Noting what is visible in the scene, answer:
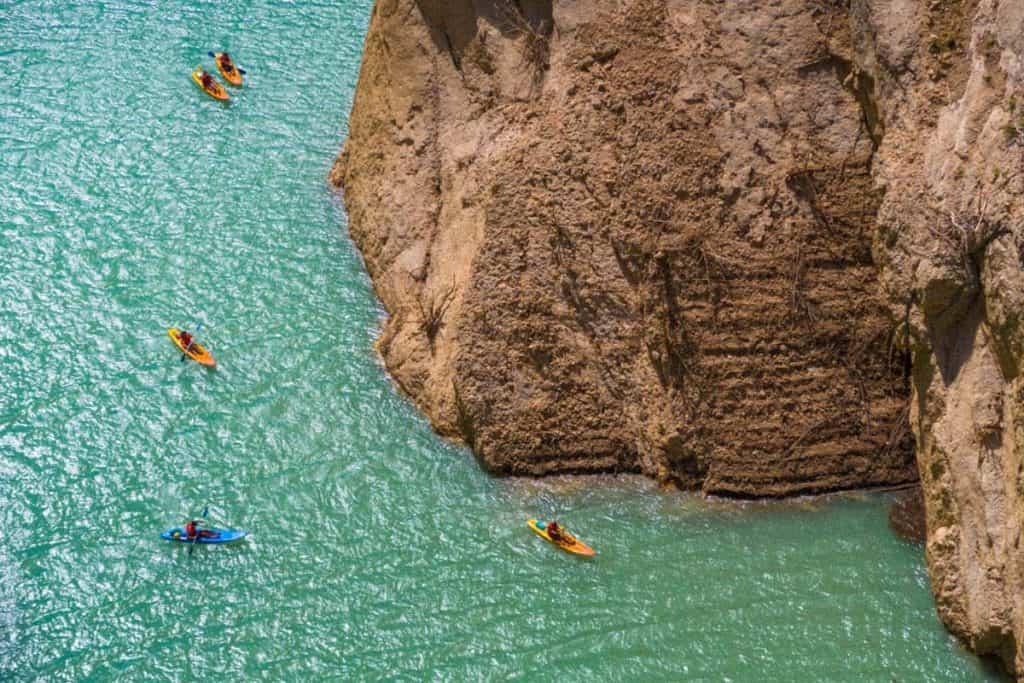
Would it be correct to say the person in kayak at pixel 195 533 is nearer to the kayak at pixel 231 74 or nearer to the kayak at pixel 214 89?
the kayak at pixel 214 89

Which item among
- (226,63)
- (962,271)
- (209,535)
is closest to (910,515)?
(962,271)

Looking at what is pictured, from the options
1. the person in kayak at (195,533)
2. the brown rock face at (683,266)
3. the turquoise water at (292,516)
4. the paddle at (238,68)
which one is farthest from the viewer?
the paddle at (238,68)

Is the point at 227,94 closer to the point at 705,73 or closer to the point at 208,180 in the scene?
the point at 208,180

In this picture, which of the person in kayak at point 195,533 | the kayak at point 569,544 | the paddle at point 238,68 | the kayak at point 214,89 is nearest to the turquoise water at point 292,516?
the kayak at point 569,544

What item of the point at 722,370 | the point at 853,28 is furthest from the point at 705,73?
the point at 722,370

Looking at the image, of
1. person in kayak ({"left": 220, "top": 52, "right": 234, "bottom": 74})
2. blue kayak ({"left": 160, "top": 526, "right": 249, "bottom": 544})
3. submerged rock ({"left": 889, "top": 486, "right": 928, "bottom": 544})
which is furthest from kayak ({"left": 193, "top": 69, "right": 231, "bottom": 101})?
submerged rock ({"left": 889, "top": 486, "right": 928, "bottom": 544})

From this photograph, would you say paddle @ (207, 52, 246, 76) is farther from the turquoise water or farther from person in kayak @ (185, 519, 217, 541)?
person in kayak @ (185, 519, 217, 541)
